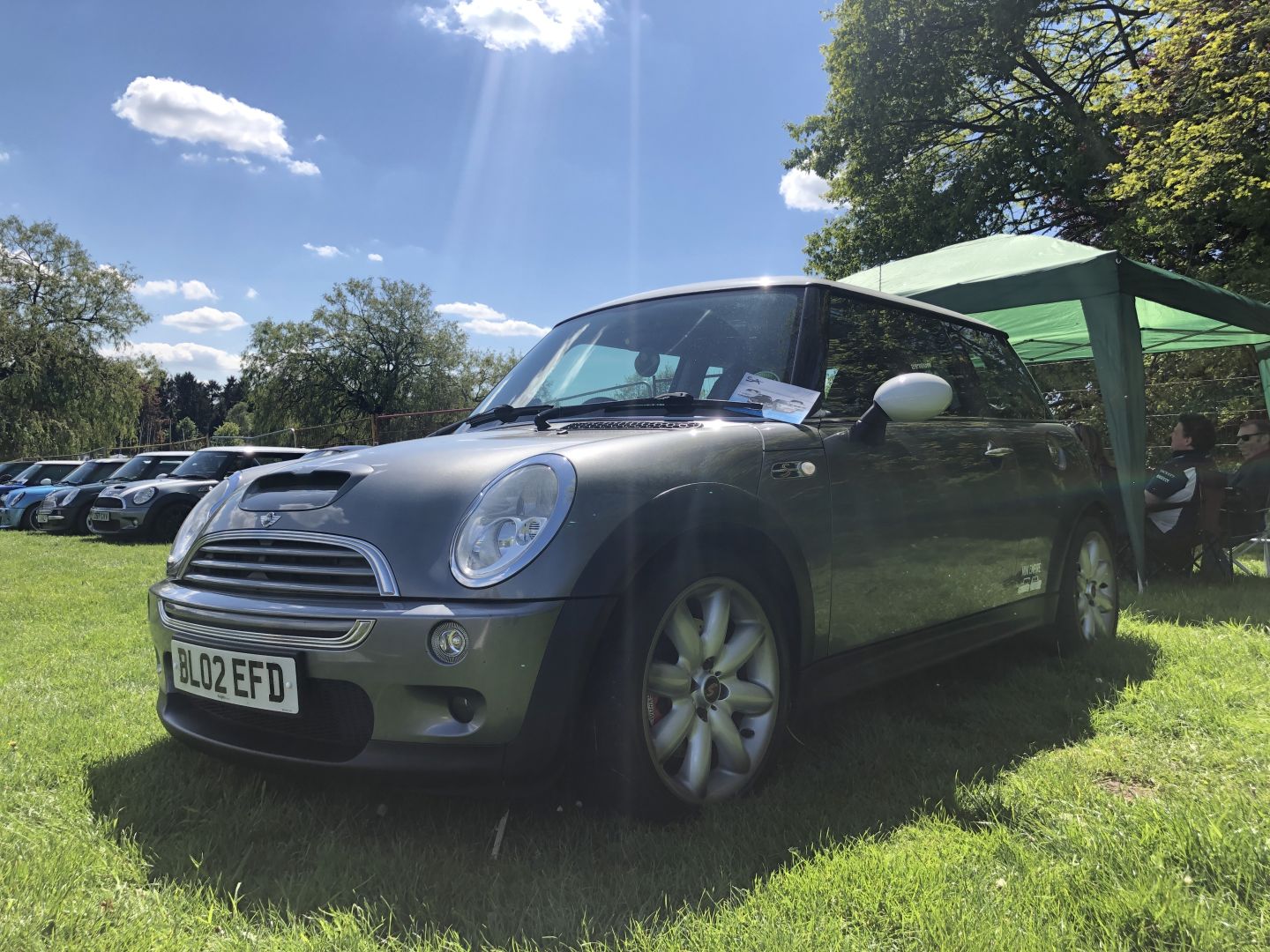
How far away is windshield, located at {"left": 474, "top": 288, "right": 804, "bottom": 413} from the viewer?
2947 millimetres

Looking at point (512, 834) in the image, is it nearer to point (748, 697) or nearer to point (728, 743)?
point (728, 743)

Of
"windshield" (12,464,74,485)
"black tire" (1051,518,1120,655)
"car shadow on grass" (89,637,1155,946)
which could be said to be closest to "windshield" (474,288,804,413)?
"car shadow on grass" (89,637,1155,946)

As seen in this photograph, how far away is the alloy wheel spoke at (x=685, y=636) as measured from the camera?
2254 mm

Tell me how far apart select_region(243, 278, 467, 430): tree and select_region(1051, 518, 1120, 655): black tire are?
148 feet

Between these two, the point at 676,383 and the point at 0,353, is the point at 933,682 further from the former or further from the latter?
the point at 0,353

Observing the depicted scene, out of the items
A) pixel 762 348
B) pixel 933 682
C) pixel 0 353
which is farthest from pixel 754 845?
pixel 0 353

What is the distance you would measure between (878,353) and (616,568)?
1.69 meters

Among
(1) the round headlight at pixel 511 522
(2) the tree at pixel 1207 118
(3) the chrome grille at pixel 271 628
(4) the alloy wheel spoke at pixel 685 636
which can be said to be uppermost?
(2) the tree at pixel 1207 118

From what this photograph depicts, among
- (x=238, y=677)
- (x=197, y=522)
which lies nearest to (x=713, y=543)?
(x=238, y=677)

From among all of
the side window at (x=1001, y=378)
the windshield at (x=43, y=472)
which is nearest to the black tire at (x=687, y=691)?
the side window at (x=1001, y=378)

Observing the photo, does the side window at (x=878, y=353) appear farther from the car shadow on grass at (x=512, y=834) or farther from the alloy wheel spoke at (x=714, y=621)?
the car shadow on grass at (x=512, y=834)

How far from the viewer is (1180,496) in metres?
6.84

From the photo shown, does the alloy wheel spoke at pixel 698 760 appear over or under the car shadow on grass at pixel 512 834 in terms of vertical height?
over

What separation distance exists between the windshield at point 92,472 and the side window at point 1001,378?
57.0 ft
